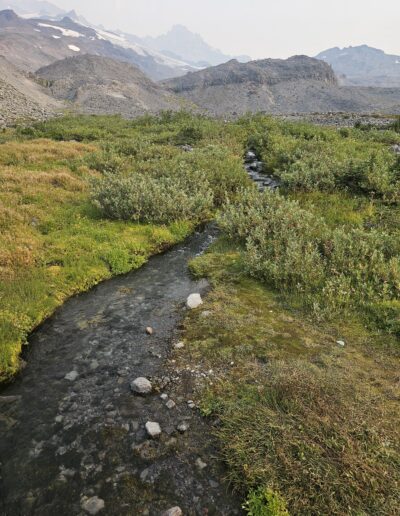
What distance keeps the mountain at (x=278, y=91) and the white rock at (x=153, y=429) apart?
106 m

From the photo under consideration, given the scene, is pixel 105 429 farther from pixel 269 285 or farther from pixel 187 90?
pixel 187 90

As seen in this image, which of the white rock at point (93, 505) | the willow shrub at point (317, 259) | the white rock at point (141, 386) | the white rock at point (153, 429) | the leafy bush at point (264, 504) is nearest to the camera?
the leafy bush at point (264, 504)

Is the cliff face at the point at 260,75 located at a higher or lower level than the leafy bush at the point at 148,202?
higher

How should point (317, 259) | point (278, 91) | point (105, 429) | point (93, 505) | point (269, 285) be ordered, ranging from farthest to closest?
point (278, 91)
point (317, 259)
point (269, 285)
point (105, 429)
point (93, 505)

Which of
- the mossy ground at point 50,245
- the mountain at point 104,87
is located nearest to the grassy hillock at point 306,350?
the mossy ground at point 50,245

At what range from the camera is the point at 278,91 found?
149000mm

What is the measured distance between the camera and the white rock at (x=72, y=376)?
8.57 meters

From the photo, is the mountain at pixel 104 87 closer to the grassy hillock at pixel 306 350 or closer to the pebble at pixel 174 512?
the grassy hillock at pixel 306 350

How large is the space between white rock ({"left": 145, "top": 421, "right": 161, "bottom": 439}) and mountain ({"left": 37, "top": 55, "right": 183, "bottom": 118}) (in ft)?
278

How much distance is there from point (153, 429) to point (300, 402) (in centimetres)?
265

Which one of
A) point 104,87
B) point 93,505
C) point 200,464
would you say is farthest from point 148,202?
point 104,87

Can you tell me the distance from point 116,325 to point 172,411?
356 centimetres

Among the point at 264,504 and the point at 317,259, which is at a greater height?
the point at 317,259

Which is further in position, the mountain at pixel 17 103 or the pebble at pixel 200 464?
the mountain at pixel 17 103
